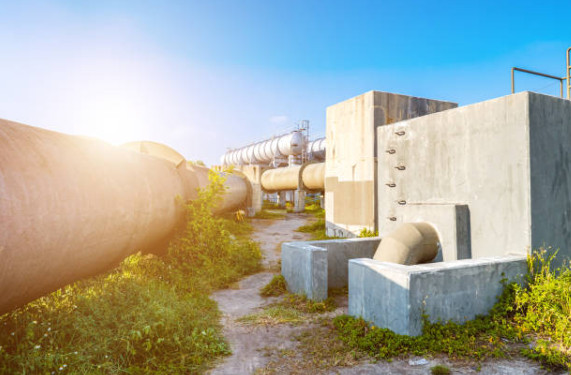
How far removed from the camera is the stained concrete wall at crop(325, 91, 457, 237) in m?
8.78

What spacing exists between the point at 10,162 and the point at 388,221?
584 cm

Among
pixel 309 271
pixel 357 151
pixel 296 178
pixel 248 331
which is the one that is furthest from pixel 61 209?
pixel 296 178

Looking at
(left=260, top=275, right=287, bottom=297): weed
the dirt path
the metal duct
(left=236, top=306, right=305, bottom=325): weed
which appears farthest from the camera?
the metal duct

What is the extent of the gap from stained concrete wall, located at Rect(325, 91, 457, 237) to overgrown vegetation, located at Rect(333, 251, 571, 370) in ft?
14.1

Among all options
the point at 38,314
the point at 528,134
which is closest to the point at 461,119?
the point at 528,134

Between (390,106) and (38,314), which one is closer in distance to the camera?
(38,314)

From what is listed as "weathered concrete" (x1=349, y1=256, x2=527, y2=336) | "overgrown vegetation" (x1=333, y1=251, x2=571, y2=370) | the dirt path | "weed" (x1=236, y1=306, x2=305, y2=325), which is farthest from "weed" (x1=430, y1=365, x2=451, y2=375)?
"weed" (x1=236, y1=306, x2=305, y2=325)

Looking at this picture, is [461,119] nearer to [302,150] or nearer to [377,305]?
[377,305]

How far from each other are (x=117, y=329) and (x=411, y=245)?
3.89 metres

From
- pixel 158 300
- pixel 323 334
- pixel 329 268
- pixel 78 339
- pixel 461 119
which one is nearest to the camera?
pixel 78 339

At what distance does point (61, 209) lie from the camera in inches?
130

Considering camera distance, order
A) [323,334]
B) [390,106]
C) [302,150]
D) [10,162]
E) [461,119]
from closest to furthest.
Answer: [10,162], [323,334], [461,119], [390,106], [302,150]

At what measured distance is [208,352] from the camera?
3.66 metres

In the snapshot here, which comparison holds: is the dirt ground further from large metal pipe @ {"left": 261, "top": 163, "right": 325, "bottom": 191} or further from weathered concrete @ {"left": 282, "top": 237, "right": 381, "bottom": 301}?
large metal pipe @ {"left": 261, "top": 163, "right": 325, "bottom": 191}
